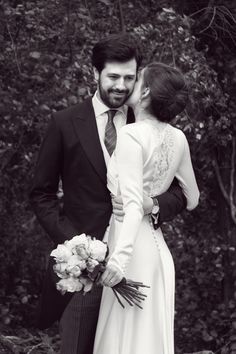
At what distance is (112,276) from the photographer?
3.88 metres

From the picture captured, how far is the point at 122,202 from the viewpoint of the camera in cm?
418

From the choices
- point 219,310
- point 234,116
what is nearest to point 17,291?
point 219,310

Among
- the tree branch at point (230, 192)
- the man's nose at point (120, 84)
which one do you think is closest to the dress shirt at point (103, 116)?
the man's nose at point (120, 84)

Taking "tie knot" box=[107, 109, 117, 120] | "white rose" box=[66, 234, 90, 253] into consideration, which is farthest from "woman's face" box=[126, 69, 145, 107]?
"white rose" box=[66, 234, 90, 253]

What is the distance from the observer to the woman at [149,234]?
4137mm

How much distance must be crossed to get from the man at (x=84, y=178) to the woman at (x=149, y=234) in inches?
3.1

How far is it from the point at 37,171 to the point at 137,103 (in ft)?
1.92

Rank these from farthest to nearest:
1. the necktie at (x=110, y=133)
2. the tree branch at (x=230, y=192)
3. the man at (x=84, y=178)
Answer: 1. the tree branch at (x=230, y=192)
2. the necktie at (x=110, y=133)
3. the man at (x=84, y=178)

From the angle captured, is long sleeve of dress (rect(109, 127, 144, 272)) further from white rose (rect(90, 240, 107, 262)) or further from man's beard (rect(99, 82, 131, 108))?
man's beard (rect(99, 82, 131, 108))

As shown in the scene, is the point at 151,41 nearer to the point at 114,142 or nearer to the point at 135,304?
the point at 114,142

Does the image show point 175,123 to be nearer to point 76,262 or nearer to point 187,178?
point 187,178

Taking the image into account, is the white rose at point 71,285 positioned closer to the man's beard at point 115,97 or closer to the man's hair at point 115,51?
the man's beard at point 115,97

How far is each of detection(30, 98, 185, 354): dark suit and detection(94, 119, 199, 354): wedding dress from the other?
3.1 inches

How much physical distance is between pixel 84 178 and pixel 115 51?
636 millimetres
